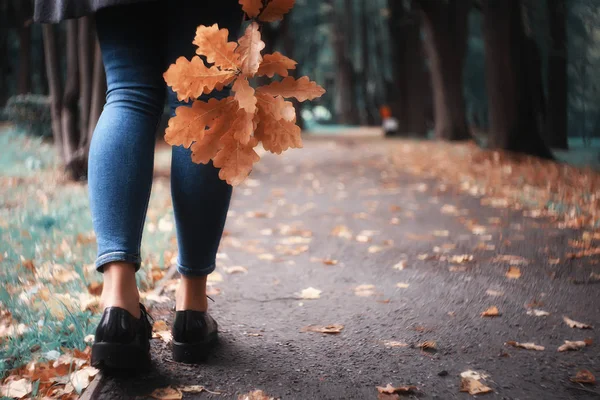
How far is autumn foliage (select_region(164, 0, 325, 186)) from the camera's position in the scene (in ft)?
4.52

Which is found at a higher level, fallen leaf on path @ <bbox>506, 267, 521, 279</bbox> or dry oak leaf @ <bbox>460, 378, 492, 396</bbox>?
fallen leaf on path @ <bbox>506, 267, 521, 279</bbox>

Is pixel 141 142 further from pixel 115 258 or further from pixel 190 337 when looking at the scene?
pixel 190 337

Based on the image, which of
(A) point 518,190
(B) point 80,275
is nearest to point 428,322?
(B) point 80,275

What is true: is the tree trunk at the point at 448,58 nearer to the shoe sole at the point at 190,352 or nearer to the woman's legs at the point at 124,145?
the woman's legs at the point at 124,145

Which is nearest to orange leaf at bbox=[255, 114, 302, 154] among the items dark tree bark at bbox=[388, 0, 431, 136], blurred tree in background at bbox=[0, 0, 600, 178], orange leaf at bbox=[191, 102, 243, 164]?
orange leaf at bbox=[191, 102, 243, 164]

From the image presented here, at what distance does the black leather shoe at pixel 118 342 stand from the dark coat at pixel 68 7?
0.82 m

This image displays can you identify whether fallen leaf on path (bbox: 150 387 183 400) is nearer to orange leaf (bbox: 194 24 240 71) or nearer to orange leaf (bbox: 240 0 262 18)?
orange leaf (bbox: 194 24 240 71)

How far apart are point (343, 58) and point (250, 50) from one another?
25342mm

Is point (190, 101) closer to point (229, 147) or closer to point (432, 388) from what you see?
point (229, 147)

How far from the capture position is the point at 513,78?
8.13 m

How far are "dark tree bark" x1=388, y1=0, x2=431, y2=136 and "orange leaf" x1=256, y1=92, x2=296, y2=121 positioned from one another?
14.6m

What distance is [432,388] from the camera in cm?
162

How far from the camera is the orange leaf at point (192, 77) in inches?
54.2

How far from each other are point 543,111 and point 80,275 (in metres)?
7.03
